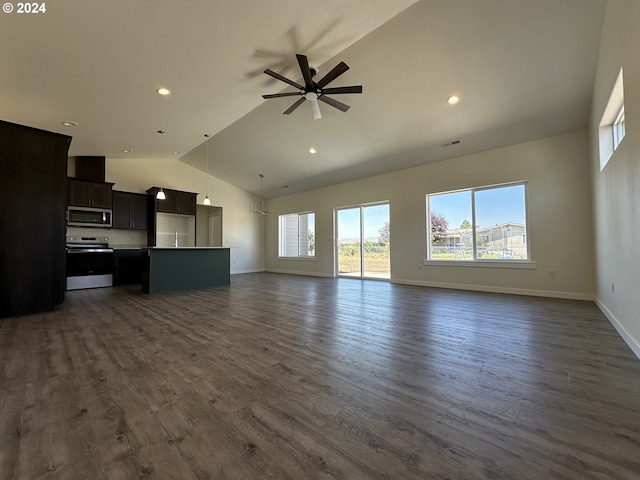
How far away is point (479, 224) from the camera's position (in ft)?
18.0

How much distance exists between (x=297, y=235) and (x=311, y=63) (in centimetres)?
627

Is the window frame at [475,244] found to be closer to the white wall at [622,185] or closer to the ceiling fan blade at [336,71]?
the white wall at [622,185]

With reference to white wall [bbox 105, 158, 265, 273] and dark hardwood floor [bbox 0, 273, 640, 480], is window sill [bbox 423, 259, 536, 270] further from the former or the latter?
white wall [bbox 105, 158, 265, 273]

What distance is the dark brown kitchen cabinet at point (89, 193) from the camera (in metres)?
5.93

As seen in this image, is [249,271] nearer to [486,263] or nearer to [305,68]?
[486,263]

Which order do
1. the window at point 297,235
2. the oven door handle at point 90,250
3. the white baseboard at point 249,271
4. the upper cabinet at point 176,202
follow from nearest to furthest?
the oven door handle at point 90,250, the upper cabinet at point 176,202, the window at point 297,235, the white baseboard at point 249,271

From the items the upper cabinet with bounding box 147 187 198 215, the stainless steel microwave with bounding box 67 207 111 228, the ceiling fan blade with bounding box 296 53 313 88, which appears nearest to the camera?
the ceiling fan blade with bounding box 296 53 313 88

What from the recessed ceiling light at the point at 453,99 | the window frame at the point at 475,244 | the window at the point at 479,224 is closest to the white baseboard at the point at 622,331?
the window frame at the point at 475,244

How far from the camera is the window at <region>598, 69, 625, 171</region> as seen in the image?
2.84 metres

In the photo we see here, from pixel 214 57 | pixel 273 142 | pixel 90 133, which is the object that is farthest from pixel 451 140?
pixel 90 133

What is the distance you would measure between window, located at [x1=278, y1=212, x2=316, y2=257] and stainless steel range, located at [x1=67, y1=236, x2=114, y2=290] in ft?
15.7

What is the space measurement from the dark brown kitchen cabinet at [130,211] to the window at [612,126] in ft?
29.1

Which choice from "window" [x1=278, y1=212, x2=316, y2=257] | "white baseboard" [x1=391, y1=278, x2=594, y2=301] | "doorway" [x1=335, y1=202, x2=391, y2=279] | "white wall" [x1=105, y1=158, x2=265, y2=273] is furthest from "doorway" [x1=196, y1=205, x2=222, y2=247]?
"white baseboard" [x1=391, y1=278, x2=594, y2=301]

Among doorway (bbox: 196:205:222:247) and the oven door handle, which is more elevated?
doorway (bbox: 196:205:222:247)
